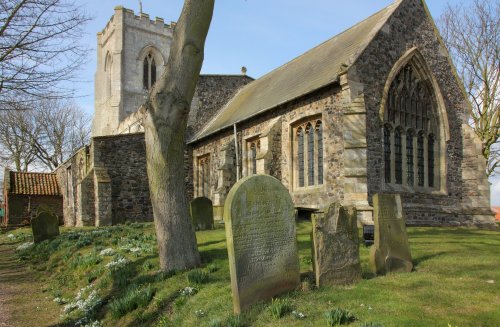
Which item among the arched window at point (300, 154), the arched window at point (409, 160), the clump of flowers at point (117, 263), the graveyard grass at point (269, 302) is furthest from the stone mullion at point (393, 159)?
the clump of flowers at point (117, 263)

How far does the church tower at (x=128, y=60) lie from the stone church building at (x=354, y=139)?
19.2 m

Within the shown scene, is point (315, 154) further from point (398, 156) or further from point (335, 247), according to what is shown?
point (335, 247)

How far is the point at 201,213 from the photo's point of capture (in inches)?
547

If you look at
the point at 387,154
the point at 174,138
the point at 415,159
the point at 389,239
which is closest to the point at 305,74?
the point at 387,154

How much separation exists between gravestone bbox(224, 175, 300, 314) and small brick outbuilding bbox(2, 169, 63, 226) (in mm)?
26079

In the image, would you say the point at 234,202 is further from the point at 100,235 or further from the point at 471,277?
the point at 100,235

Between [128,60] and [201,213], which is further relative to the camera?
[128,60]

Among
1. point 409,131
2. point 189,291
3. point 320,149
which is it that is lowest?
point 189,291

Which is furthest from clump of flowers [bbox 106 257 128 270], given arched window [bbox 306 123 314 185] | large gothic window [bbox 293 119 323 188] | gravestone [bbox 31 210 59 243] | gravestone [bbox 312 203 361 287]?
arched window [bbox 306 123 314 185]

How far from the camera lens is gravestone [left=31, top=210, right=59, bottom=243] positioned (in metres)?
15.8

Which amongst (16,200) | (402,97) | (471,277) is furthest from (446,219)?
(16,200)

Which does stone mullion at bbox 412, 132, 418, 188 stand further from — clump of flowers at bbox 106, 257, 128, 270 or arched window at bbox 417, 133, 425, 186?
clump of flowers at bbox 106, 257, 128, 270

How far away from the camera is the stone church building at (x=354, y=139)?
15117 mm

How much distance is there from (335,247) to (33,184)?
28.9m
